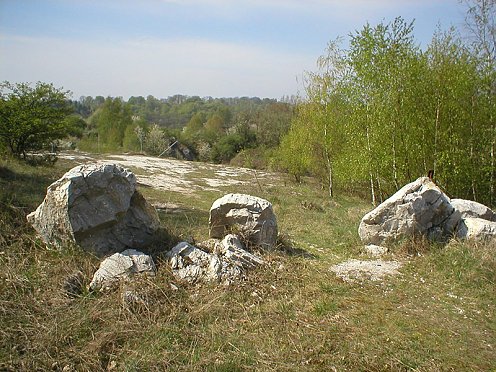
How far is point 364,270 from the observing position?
22.2 ft

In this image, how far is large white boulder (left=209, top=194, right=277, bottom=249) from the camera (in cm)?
709

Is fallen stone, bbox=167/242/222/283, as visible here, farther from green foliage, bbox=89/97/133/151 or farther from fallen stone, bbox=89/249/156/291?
green foliage, bbox=89/97/133/151

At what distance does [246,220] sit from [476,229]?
437 cm

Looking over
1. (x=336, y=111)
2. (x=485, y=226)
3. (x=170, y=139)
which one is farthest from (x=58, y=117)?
(x=170, y=139)

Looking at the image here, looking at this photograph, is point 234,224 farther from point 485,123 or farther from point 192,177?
point 192,177

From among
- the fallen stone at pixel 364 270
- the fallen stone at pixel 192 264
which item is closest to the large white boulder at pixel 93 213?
the fallen stone at pixel 192 264

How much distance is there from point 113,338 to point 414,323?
142 inches

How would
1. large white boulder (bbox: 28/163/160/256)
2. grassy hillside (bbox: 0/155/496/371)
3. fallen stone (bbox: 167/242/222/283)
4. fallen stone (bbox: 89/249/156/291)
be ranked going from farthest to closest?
large white boulder (bbox: 28/163/160/256)
fallen stone (bbox: 167/242/222/283)
fallen stone (bbox: 89/249/156/291)
grassy hillside (bbox: 0/155/496/371)

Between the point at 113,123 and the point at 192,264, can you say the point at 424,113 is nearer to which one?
the point at 192,264

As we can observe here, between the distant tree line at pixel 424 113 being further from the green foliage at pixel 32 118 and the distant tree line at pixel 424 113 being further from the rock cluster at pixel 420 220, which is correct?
the green foliage at pixel 32 118

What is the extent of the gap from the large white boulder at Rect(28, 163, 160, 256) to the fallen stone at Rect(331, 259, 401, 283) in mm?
3281

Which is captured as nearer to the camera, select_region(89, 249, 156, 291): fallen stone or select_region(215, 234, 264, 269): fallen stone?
select_region(89, 249, 156, 291): fallen stone

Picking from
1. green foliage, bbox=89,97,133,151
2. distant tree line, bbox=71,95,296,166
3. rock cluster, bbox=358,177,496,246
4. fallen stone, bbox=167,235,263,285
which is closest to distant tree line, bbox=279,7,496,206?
rock cluster, bbox=358,177,496,246

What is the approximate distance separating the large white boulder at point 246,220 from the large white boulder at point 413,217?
7.19 feet
